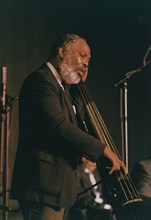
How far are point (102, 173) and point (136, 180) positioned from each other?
2.37ft

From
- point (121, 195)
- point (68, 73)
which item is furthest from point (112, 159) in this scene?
point (68, 73)

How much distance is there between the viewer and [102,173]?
1.80m

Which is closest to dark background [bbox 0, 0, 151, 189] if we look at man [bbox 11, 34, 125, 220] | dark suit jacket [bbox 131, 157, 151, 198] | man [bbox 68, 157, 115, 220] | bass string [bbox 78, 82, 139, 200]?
man [bbox 68, 157, 115, 220]

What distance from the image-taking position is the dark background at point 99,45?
373 cm

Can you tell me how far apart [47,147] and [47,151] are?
2 centimetres

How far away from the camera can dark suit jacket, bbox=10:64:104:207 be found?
1.69 m

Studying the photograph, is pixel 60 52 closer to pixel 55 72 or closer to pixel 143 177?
pixel 55 72

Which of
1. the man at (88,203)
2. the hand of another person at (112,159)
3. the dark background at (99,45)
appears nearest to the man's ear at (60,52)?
the hand of another person at (112,159)

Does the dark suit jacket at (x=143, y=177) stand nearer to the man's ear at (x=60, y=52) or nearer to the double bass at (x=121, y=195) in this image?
the double bass at (x=121, y=195)

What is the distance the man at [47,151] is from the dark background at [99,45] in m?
1.99

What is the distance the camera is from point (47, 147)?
1717 millimetres

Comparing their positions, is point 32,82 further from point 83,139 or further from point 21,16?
point 21,16

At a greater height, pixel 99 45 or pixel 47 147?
pixel 99 45

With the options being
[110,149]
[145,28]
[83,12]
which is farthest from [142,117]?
[110,149]
